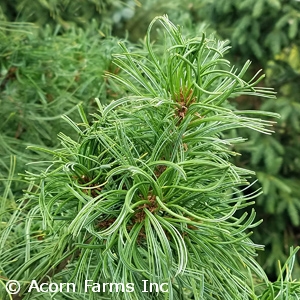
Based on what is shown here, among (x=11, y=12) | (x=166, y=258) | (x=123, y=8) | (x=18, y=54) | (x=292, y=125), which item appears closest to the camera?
(x=166, y=258)

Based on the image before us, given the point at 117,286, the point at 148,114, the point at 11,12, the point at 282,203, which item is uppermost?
the point at 148,114

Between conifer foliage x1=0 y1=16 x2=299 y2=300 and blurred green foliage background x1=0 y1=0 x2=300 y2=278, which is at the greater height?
conifer foliage x1=0 y1=16 x2=299 y2=300

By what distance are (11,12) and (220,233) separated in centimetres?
137

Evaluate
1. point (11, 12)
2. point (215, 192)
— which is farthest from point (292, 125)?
point (215, 192)

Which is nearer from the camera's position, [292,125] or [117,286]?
[117,286]

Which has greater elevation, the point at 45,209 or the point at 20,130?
the point at 45,209

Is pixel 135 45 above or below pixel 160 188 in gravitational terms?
below

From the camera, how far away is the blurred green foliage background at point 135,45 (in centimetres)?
108

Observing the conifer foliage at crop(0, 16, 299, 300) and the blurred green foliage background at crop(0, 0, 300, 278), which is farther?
the blurred green foliage background at crop(0, 0, 300, 278)

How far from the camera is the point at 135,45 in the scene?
46.8 inches

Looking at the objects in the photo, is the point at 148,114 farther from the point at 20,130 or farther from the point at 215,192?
the point at 20,130

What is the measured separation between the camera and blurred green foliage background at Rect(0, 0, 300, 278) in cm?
108

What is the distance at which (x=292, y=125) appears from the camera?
1856mm

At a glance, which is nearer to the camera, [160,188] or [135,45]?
[160,188]
